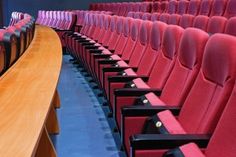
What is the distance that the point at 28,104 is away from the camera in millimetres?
823

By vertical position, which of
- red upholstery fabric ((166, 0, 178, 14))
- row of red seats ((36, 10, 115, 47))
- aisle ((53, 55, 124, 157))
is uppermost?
red upholstery fabric ((166, 0, 178, 14))

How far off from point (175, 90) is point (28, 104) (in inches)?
17.8

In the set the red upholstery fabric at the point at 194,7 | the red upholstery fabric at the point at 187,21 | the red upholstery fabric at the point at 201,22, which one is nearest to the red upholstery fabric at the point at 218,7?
the red upholstery fabric at the point at 194,7

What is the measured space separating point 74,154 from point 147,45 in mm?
544

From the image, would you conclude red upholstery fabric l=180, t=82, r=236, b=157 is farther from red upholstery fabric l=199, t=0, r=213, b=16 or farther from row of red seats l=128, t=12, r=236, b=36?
red upholstery fabric l=199, t=0, r=213, b=16

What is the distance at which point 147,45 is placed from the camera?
1627 millimetres

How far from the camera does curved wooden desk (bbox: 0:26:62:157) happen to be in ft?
1.97

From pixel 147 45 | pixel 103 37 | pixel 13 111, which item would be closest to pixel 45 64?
pixel 147 45

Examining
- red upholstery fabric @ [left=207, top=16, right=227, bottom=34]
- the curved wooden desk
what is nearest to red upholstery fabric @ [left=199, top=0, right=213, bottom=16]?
red upholstery fabric @ [left=207, top=16, right=227, bottom=34]

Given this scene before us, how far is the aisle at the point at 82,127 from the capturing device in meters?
1.37

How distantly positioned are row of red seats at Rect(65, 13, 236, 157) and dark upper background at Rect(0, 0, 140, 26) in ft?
16.0

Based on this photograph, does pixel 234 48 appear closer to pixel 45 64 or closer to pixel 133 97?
pixel 133 97

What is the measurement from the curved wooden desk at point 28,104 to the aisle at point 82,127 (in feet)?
0.33

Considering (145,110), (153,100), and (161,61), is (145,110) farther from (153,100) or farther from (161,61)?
(161,61)
